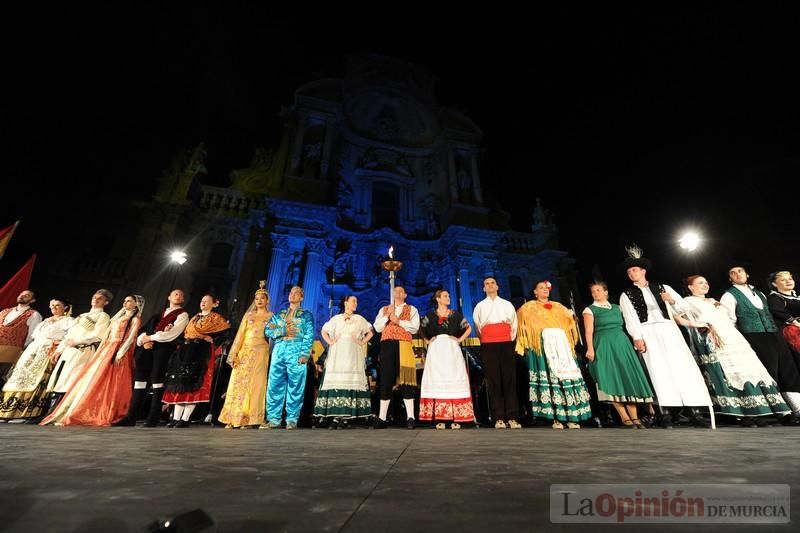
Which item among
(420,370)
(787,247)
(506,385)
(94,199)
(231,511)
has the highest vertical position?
(94,199)

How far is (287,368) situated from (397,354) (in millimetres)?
1469

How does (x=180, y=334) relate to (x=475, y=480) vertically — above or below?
above

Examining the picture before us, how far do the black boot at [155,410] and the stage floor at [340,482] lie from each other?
2.80 m

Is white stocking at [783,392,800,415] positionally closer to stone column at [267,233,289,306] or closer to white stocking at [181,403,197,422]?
white stocking at [181,403,197,422]

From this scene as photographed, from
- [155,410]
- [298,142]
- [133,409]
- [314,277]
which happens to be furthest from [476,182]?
[133,409]

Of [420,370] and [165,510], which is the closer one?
[165,510]

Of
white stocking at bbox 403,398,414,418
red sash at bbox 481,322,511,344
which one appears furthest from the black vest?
white stocking at bbox 403,398,414,418

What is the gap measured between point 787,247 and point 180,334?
66.9ft

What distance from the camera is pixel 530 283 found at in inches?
704

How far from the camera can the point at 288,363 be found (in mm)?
4395

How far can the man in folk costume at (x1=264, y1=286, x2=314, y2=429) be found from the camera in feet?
14.0

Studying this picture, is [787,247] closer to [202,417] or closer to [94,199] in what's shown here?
[202,417]

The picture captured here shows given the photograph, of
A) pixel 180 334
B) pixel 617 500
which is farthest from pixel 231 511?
pixel 180 334

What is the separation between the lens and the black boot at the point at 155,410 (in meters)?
3.96
